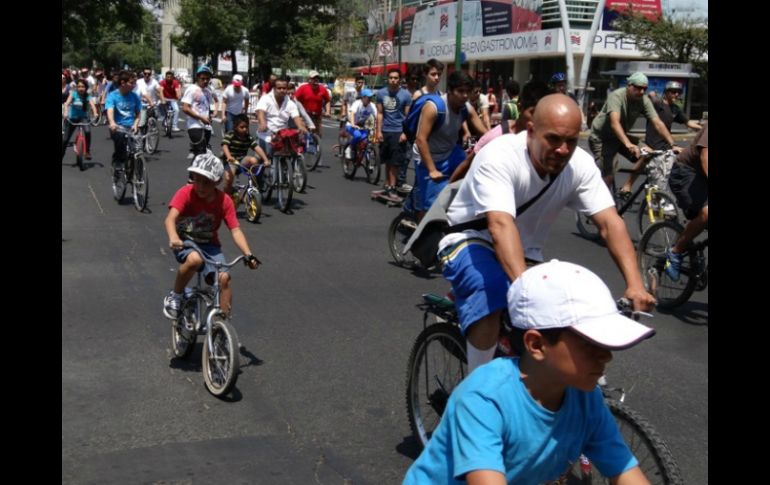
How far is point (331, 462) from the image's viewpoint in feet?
16.9

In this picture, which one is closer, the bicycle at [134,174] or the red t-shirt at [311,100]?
the bicycle at [134,174]

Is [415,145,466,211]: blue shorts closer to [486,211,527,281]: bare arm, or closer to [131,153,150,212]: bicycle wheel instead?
[131,153,150,212]: bicycle wheel

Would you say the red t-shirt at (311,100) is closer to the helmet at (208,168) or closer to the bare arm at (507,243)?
the helmet at (208,168)

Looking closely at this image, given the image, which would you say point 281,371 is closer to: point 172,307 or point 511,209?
point 172,307

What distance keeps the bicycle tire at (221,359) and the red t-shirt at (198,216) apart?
74cm

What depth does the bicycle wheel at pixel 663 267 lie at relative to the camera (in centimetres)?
830

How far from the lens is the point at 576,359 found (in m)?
2.65

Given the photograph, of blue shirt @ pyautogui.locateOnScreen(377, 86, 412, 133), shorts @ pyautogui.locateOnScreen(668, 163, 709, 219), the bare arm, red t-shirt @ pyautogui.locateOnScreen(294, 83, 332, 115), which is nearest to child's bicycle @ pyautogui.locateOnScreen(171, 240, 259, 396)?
the bare arm

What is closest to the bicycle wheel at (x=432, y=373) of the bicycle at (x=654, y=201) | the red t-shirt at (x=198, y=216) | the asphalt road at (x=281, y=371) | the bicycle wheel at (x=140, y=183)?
the asphalt road at (x=281, y=371)
